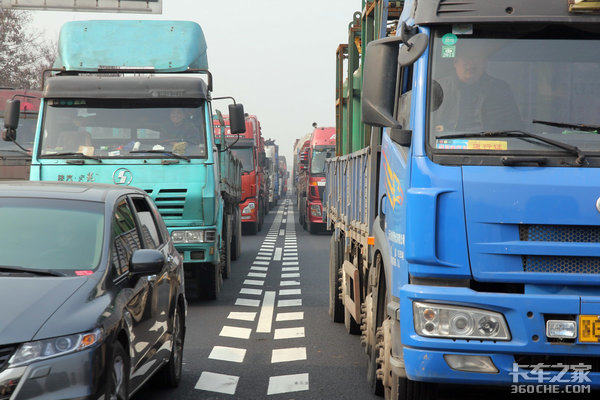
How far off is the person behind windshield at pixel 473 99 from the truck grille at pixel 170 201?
24.4 feet

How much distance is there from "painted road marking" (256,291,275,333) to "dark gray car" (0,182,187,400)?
3.68m

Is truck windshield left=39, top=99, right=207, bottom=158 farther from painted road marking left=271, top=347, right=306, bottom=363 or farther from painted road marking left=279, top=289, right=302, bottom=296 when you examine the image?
painted road marking left=271, top=347, right=306, bottom=363

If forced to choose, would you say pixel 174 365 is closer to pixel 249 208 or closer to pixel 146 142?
pixel 146 142

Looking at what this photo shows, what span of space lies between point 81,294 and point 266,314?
731 centimetres

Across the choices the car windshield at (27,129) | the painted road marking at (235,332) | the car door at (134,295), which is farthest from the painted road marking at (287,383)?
the car windshield at (27,129)

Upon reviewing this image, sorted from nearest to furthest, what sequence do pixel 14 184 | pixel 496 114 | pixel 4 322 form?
pixel 4 322 → pixel 496 114 → pixel 14 184

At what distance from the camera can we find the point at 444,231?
17.2 feet

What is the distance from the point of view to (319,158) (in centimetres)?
3303

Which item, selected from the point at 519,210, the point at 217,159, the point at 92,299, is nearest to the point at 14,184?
the point at 92,299

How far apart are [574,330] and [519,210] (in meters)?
0.71

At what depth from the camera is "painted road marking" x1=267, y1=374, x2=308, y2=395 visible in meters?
7.60

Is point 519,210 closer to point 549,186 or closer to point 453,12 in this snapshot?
point 549,186

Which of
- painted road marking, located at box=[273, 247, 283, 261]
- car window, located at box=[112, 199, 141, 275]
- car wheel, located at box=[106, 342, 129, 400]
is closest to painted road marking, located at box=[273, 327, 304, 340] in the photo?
car window, located at box=[112, 199, 141, 275]

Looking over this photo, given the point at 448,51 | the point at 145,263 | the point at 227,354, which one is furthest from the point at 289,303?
the point at 448,51
